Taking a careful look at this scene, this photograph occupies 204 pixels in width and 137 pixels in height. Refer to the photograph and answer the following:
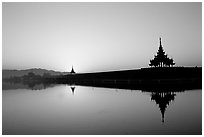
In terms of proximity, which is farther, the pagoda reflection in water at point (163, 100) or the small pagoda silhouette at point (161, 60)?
the small pagoda silhouette at point (161, 60)

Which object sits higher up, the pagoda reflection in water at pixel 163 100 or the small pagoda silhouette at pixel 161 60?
the small pagoda silhouette at pixel 161 60

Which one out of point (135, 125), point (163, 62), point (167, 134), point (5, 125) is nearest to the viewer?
point (167, 134)

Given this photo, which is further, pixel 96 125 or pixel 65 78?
pixel 65 78

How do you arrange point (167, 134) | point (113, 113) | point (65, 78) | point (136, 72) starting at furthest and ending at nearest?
1. point (65, 78)
2. point (136, 72)
3. point (113, 113)
4. point (167, 134)

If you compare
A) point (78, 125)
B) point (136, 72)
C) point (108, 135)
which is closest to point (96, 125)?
point (78, 125)

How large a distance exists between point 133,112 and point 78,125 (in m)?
4.00

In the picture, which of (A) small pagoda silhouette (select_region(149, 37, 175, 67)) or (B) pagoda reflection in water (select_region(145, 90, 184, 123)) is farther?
(A) small pagoda silhouette (select_region(149, 37, 175, 67))

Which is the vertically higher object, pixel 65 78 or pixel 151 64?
pixel 151 64

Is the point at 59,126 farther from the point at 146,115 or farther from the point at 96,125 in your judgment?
the point at 146,115

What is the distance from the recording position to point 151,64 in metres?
57.6

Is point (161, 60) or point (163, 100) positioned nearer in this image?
Answer: point (163, 100)

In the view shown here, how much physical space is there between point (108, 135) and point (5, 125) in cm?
560

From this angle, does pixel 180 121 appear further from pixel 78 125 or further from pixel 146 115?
pixel 78 125

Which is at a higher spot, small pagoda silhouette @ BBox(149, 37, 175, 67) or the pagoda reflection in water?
small pagoda silhouette @ BBox(149, 37, 175, 67)
